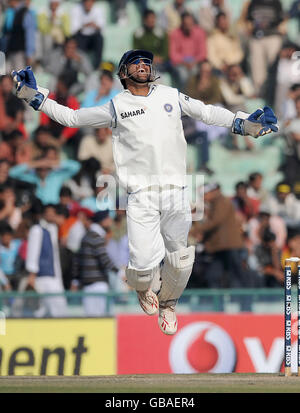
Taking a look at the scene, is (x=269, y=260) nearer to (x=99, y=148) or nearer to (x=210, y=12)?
(x=99, y=148)

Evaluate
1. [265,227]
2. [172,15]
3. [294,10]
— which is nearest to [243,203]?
[265,227]

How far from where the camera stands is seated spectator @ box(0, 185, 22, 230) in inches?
593

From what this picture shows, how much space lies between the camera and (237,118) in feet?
32.2

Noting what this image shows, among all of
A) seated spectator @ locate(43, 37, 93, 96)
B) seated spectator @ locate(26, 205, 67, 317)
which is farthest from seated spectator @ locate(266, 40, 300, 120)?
seated spectator @ locate(26, 205, 67, 317)

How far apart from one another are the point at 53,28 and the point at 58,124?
6.39ft

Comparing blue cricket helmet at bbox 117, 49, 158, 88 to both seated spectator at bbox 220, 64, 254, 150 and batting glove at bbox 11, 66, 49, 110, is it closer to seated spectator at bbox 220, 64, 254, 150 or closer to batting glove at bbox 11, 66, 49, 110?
batting glove at bbox 11, 66, 49, 110

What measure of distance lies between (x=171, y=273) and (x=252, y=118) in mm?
1570

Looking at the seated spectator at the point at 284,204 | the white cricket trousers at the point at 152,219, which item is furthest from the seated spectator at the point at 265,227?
the white cricket trousers at the point at 152,219

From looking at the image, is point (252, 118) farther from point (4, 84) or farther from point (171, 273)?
point (4, 84)

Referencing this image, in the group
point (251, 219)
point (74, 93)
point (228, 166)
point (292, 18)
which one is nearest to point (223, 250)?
point (251, 219)

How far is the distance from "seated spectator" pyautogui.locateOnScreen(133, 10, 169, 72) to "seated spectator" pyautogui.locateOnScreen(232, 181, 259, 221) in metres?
2.71

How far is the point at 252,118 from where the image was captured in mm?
9688

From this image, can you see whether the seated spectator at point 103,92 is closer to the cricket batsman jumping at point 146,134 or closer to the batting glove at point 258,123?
the cricket batsman jumping at point 146,134

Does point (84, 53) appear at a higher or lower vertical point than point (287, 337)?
higher
